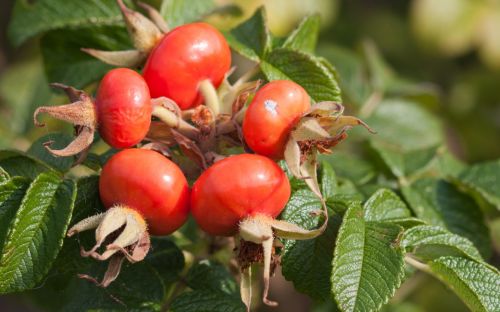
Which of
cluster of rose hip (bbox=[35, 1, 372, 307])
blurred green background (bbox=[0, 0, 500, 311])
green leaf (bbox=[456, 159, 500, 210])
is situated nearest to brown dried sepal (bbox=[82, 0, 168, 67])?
cluster of rose hip (bbox=[35, 1, 372, 307])

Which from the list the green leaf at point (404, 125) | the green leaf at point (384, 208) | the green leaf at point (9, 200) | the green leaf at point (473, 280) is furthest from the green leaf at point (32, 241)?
the green leaf at point (404, 125)

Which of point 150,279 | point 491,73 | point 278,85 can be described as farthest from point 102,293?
point 491,73

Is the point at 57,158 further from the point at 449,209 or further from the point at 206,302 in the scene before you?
the point at 449,209

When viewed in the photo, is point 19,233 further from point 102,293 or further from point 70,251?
point 102,293

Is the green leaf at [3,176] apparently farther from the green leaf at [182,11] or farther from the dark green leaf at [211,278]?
the green leaf at [182,11]

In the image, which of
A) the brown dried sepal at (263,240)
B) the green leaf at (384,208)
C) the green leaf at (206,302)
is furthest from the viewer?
the green leaf at (384,208)
